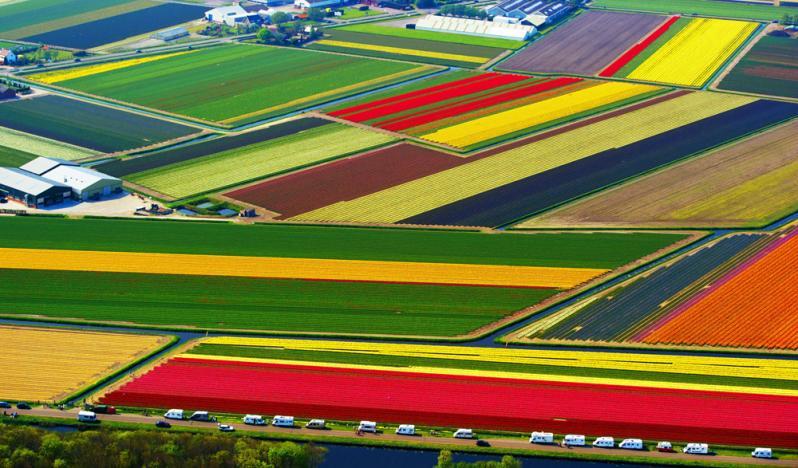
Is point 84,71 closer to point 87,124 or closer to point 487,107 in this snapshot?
point 87,124

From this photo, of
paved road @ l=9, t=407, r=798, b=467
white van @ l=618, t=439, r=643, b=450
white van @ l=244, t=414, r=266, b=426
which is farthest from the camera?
white van @ l=244, t=414, r=266, b=426

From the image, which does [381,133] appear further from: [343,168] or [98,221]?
[98,221]

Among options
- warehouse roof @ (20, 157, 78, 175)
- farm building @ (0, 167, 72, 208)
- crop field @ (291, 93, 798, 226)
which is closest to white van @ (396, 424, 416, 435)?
crop field @ (291, 93, 798, 226)

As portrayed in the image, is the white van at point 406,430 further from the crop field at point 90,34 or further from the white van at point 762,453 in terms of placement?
the crop field at point 90,34

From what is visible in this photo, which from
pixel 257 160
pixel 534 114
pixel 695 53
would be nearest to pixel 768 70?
pixel 695 53

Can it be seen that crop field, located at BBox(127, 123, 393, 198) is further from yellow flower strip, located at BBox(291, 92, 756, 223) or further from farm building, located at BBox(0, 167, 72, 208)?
yellow flower strip, located at BBox(291, 92, 756, 223)
